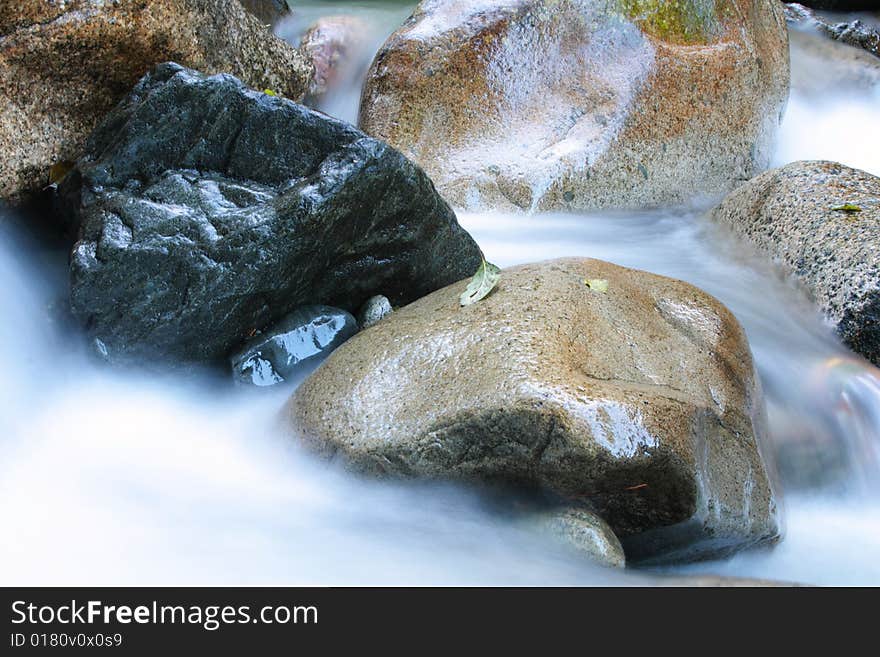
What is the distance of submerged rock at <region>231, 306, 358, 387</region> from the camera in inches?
170

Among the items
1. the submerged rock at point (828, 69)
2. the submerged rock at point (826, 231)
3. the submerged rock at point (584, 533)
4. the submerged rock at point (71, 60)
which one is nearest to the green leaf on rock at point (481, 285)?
the submerged rock at point (584, 533)

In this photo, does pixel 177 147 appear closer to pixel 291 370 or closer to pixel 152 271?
pixel 152 271

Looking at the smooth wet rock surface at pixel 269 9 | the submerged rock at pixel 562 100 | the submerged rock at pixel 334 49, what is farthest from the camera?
the smooth wet rock surface at pixel 269 9

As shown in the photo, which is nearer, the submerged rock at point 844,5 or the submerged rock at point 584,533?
the submerged rock at point 584,533

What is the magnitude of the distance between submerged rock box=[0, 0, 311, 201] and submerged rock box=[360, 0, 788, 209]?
188cm

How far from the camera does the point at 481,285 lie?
13.5ft

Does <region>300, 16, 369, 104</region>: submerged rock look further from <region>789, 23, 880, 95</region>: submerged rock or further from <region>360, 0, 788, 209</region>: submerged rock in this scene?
<region>789, 23, 880, 95</region>: submerged rock

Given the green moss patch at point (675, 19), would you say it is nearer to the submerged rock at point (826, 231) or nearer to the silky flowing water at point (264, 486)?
the submerged rock at point (826, 231)

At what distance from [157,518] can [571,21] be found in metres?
5.19

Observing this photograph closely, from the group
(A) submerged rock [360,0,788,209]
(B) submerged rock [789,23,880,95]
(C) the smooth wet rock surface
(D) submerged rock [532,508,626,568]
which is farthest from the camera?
(B) submerged rock [789,23,880,95]

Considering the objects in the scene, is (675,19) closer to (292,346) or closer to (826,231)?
(826,231)

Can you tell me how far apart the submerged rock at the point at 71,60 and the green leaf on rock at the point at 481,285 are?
86.5 inches

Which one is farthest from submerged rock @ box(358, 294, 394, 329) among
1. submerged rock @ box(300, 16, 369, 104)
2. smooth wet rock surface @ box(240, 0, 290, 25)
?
smooth wet rock surface @ box(240, 0, 290, 25)

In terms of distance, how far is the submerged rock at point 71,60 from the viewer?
4.48 m
